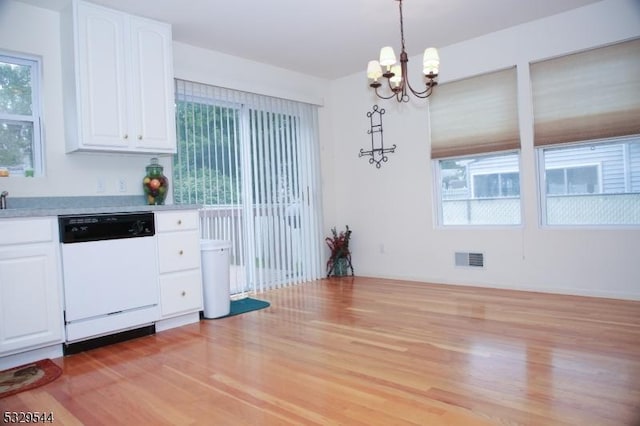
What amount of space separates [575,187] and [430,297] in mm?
1707

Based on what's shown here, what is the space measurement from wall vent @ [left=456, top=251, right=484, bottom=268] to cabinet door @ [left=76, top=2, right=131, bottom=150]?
3520 mm

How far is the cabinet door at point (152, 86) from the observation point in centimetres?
355

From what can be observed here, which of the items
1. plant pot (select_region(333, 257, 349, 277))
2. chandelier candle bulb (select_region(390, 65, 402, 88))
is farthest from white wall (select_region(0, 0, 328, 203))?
plant pot (select_region(333, 257, 349, 277))

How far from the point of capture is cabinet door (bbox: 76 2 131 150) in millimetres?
3271

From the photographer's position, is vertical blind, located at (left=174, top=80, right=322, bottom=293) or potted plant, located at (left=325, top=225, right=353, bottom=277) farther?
potted plant, located at (left=325, top=225, right=353, bottom=277)

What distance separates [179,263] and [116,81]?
5.00 feet

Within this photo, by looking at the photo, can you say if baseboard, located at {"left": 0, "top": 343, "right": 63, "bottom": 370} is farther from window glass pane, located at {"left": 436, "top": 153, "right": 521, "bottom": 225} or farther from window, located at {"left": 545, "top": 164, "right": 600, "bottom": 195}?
window, located at {"left": 545, "top": 164, "right": 600, "bottom": 195}

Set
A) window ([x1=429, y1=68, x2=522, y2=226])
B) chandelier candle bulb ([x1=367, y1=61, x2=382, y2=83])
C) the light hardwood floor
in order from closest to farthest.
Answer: the light hardwood floor, chandelier candle bulb ([x1=367, y1=61, x2=382, y2=83]), window ([x1=429, y1=68, x2=522, y2=226])

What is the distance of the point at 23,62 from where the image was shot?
3.41 meters

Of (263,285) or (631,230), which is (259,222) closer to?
(263,285)

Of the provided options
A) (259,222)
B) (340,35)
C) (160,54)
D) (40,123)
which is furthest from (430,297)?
(40,123)

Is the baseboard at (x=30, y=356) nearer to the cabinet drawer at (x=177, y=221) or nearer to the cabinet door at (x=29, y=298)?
the cabinet door at (x=29, y=298)

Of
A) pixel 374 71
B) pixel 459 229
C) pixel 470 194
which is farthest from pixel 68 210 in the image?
pixel 470 194

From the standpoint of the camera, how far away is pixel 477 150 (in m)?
4.64
